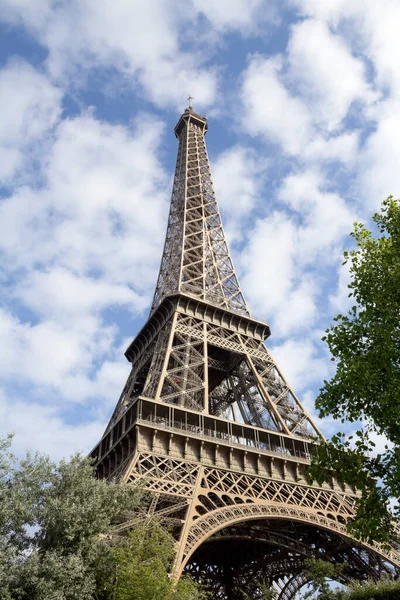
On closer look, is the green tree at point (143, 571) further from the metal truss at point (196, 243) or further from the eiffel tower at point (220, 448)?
the metal truss at point (196, 243)

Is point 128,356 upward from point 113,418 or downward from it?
upward

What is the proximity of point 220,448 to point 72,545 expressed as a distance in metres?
9.81

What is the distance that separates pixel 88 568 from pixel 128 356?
72.7 ft

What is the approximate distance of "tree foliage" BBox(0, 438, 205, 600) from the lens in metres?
14.3

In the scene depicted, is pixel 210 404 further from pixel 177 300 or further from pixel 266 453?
pixel 266 453

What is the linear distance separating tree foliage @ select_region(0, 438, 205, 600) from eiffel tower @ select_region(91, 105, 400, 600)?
156cm

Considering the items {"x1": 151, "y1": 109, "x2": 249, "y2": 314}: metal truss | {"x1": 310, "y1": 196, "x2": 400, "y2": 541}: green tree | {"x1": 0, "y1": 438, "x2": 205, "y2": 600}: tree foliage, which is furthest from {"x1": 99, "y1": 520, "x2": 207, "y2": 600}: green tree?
{"x1": 151, "y1": 109, "x2": 249, "y2": 314}: metal truss

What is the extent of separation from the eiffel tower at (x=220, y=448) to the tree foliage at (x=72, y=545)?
5.11 feet

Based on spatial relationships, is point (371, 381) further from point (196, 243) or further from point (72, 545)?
point (196, 243)

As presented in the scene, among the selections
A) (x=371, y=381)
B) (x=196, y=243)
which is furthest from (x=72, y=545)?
(x=196, y=243)

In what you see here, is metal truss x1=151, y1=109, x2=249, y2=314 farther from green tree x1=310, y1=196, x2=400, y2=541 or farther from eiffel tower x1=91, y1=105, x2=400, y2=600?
green tree x1=310, y1=196, x2=400, y2=541

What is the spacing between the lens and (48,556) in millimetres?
14656

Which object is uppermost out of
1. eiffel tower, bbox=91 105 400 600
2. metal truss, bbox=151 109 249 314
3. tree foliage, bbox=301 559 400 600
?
metal truss, bbox=151 109 249 314

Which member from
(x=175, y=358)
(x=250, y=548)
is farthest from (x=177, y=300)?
(x=250, y=548)
